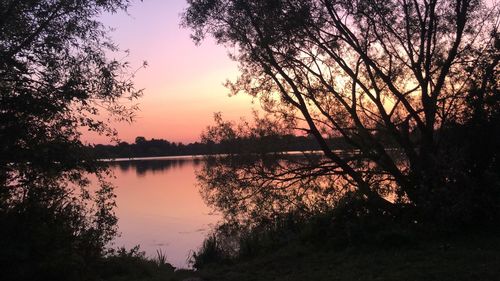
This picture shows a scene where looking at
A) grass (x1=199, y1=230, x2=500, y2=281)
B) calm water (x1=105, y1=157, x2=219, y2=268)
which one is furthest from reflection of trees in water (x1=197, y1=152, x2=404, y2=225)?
grass (x1=199, y1=230, x2=500, y2=281)

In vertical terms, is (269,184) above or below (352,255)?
above

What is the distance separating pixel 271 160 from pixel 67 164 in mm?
8662

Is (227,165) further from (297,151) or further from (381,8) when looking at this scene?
(381,8)

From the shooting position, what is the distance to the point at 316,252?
1128 centimetres

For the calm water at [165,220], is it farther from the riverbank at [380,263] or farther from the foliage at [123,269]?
the riverbank at [380,263]

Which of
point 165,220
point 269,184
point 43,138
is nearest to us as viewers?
point 43,138

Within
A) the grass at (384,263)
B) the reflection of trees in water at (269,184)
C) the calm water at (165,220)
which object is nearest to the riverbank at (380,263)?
the grass at (384,263)

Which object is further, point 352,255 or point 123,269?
point 123,269

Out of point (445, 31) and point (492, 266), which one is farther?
point (445, 31)

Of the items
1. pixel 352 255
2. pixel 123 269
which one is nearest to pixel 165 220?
pixel 123 269

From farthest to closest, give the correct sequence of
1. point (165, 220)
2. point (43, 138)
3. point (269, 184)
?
point (165, 220)
point (269, 184)
point (43, 138)

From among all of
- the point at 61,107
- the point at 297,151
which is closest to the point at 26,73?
the point at 61,107

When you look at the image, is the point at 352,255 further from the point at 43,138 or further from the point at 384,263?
the point at 43,138

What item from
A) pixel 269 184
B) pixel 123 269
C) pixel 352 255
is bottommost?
pixel 123 269
